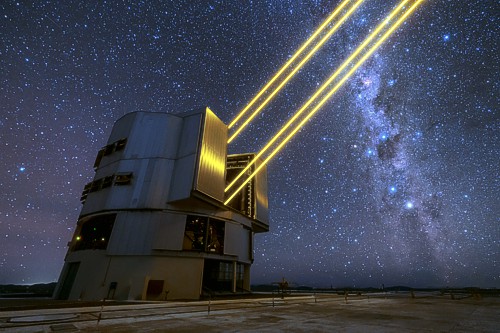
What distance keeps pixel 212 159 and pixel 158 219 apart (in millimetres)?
8143

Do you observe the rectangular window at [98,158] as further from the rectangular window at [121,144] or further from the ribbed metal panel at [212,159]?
the ribbed metal panel at [212,159]

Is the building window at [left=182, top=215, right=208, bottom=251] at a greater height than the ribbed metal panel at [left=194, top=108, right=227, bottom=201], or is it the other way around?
the ribbed metal panel at [left=194, top=108, right=227, bottom=201]

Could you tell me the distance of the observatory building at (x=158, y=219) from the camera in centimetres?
2273

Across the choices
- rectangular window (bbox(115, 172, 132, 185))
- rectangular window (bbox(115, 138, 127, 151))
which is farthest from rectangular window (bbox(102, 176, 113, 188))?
rectangular window (bbox(115, 138, 127, 151))

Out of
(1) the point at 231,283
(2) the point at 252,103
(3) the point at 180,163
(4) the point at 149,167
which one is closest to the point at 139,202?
(4) the point at 149,167

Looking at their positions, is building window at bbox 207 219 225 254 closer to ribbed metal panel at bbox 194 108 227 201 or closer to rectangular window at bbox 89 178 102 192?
ribbed metal panel at bbox 194 108 227 201

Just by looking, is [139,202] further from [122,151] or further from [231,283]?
[231,283]

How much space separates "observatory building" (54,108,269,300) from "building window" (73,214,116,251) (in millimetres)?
110

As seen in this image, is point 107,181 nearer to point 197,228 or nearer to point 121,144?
point 121,144

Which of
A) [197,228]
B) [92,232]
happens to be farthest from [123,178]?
[197,228]

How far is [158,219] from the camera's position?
24078mm

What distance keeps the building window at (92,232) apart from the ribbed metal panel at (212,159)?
10.5 m

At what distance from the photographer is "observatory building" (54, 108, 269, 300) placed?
2273 cm

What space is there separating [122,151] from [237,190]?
15.6 meters
